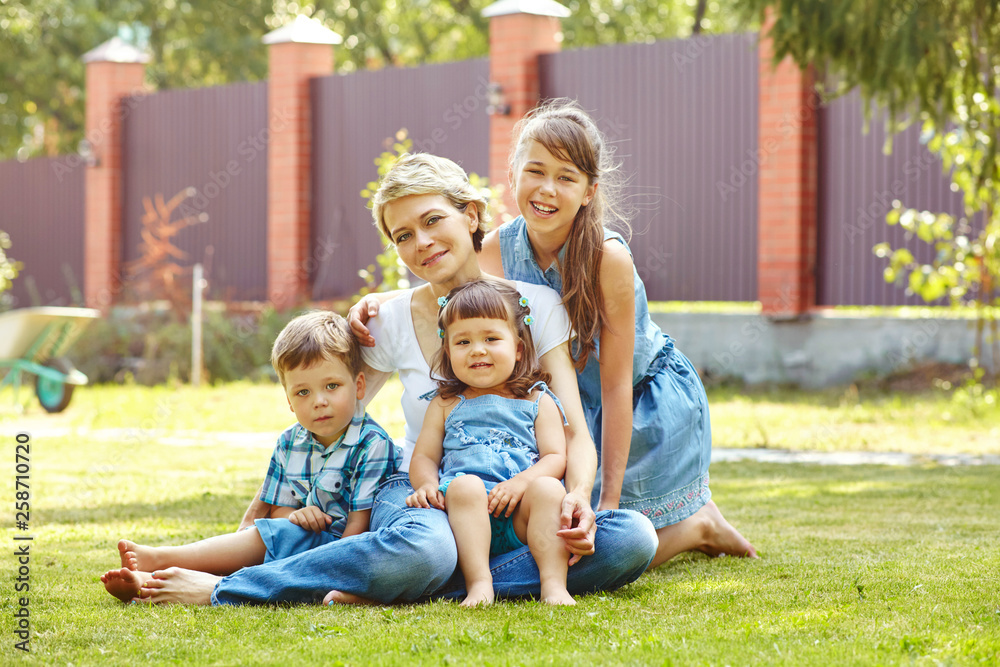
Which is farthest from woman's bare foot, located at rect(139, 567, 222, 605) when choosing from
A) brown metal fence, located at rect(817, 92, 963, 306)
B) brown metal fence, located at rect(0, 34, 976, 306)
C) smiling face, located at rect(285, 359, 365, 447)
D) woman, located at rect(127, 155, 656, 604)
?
brown metal fence, located at rect(817, 92, 963, 306)

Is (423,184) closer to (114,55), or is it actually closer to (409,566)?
(409,566)

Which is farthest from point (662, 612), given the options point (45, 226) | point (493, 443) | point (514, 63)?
point (45, 226)

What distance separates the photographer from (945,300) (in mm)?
8578

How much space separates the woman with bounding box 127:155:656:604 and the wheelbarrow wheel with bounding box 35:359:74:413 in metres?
5.57

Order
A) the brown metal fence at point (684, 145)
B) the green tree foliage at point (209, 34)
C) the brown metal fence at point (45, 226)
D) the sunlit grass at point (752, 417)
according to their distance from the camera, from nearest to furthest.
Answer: the sunlit grass at point (752, 417) → the brown metal fence at point (684, 145) → the brown metal fence at point (45, 226) → the green tree foliage at point (209, 34)

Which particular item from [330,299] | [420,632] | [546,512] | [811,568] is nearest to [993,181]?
[811,568]

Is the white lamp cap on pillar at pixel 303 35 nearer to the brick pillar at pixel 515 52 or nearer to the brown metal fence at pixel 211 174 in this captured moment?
the brown metal fence at pixel 211 174

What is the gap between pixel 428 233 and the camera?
3111mm

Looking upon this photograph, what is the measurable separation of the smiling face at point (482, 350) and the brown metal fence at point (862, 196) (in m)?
6.55

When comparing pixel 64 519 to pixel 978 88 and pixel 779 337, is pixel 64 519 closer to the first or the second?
pixel 978 88

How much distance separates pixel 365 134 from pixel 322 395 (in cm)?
871

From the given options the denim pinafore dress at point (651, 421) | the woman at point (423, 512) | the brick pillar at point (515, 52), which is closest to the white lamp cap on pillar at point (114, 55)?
the brick pillar at point (515, 52)

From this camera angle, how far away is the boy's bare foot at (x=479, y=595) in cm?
276

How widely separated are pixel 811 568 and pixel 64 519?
2.68m
